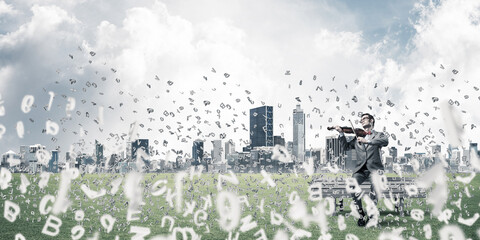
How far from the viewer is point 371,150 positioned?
1181 cm

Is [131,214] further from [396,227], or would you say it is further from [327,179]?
[396,227]

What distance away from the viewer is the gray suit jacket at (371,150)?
11766mm

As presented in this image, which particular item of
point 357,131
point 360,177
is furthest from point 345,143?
point 360,177

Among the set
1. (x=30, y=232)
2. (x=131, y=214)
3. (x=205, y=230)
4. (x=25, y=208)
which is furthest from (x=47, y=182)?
(x=205, y=230)

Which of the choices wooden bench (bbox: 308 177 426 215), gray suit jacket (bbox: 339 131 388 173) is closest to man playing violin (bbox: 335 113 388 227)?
gray suit jacket (bbox: 339 131 388 173)

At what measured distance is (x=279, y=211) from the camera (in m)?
15.8

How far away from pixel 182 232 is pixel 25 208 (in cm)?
897

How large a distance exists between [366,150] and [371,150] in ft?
0.44

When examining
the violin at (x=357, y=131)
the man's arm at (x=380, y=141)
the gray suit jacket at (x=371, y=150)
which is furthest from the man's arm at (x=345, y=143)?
the man's arm at (x=380, y=141)

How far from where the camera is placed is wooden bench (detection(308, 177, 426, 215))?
43.5ft

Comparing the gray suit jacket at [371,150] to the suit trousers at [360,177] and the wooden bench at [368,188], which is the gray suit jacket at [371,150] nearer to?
the suit trousers at [360,177]

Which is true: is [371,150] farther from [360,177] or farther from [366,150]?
[360,177]

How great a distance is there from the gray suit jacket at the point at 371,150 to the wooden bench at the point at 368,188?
1072 mm

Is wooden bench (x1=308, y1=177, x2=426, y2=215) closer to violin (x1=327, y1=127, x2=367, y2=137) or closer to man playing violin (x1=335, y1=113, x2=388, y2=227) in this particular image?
man playing violin (x1=335, y1=113, x2=388, y2=227)
